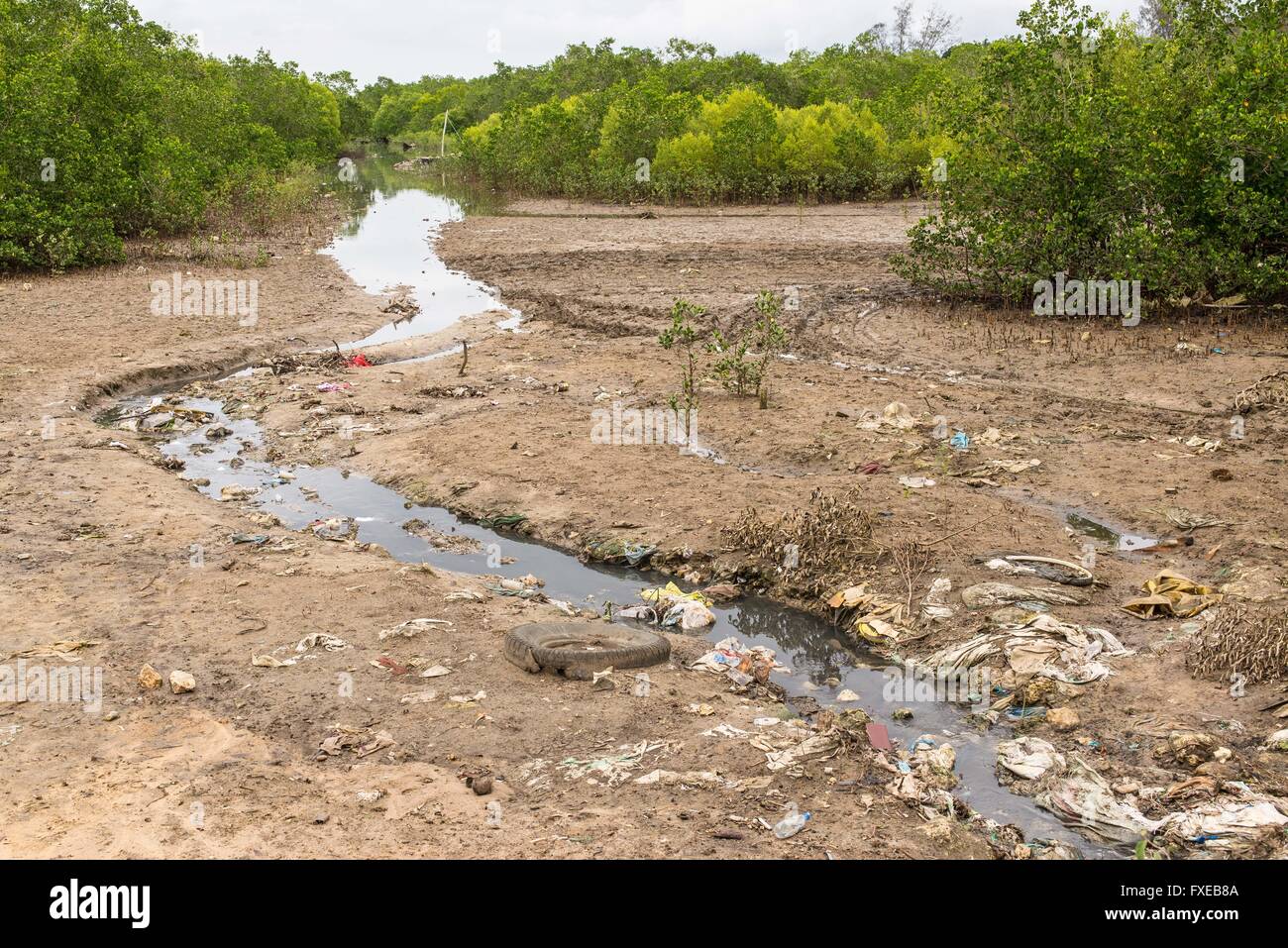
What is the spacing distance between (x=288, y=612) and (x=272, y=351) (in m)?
7.89

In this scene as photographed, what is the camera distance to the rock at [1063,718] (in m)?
4.99

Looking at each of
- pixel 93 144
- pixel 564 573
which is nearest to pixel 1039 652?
pixel 564 573

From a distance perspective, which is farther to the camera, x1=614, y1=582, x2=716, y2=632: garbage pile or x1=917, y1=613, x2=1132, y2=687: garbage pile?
x1=614, y1=582, x2=716, y2=632: garbage pile

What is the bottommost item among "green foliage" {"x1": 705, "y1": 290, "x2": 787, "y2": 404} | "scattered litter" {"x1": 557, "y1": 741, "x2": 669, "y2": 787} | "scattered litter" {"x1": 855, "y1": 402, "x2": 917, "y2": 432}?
"scattered litter" {"x1": 557, "y1": 741, "x2": 669, "y2": 787}

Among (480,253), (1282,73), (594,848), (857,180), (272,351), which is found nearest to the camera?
(594,848)

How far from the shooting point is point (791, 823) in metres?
3.98

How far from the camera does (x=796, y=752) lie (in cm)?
454

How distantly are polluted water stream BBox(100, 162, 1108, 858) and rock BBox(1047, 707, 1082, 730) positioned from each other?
220 millimetres

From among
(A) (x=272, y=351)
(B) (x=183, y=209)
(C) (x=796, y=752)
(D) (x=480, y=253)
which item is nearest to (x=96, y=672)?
(C) (x=796, y=752)

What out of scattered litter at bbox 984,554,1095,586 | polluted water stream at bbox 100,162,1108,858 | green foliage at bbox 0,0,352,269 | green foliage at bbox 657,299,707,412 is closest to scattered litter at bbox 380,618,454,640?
polluted water stream at bbox 100,162,1108,858

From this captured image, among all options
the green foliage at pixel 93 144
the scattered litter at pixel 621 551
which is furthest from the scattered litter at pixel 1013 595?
the green foliage at pixel 93 144

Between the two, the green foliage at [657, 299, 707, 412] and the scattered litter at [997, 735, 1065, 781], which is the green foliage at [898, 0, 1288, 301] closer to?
the green foliage at [657, 299, 707, 412]

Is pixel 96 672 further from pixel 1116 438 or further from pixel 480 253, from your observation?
pixel 480 253

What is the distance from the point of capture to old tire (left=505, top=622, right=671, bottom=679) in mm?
5270
